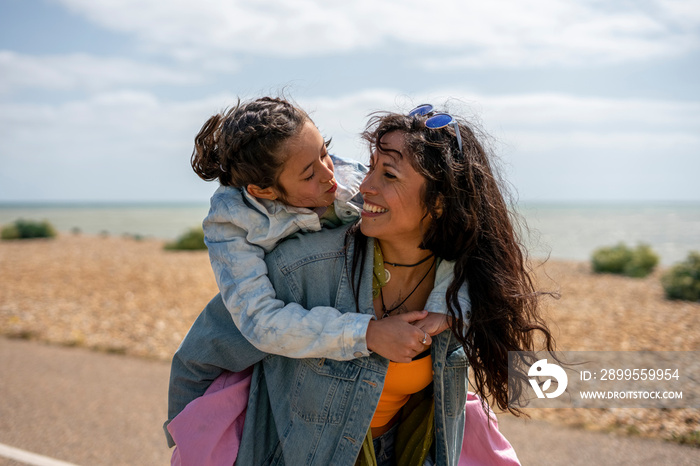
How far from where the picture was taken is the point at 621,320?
334 inches

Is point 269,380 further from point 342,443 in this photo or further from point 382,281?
point 382,281

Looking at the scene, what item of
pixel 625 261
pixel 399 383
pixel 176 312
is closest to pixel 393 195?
pixel 399 383

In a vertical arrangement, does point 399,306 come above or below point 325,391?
above

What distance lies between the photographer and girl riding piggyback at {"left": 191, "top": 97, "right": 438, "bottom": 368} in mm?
2006

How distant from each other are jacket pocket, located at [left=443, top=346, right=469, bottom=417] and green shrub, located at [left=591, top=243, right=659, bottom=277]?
13119mm

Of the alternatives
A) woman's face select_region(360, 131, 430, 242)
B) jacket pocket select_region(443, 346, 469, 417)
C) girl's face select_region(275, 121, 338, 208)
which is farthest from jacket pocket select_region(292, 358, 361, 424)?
girl's face select_region(275, 121, 338, 208)

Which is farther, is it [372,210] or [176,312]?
[176,312]

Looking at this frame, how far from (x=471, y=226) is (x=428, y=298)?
32 centimetres

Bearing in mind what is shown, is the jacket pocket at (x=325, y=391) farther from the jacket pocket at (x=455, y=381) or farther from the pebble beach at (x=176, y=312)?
the pebble beach at (x=176, y=312)

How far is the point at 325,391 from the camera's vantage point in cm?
212

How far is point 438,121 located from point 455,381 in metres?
0.99

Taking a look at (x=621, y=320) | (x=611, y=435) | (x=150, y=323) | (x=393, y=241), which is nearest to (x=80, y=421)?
(x=150, y=323)

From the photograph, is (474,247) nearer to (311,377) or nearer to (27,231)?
(311,377)

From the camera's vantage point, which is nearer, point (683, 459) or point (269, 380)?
point (269, 380)
